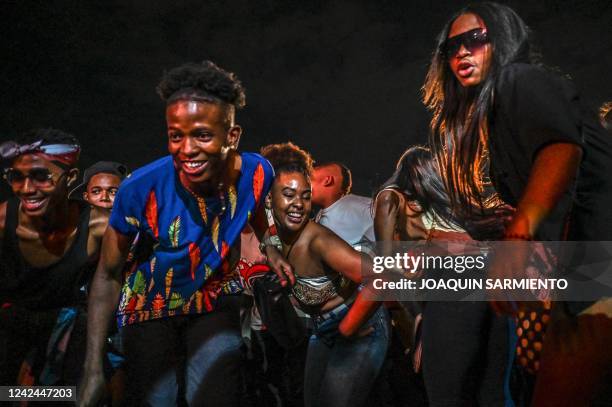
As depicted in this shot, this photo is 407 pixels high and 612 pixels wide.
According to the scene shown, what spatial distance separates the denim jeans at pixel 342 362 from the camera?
2682 mm

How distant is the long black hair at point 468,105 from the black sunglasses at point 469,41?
3 centimetres

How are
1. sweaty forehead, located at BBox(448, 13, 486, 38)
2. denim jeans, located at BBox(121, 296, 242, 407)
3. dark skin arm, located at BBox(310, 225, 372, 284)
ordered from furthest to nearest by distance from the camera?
dark skin arm, located at BBox(310, 225, 372, 284), denim jeans, located at BBox(121, 296, 242, 407), sweaty forehead, located at BBox(448, 13, 486, 38)

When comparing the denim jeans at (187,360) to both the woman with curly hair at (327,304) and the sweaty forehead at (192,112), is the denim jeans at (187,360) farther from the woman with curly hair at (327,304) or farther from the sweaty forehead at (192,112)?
the sweaty forehead at (192,112)

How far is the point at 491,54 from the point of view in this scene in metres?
1.65

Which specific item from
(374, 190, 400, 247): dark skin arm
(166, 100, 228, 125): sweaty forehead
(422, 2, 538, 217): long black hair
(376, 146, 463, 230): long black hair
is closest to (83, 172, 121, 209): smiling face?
(166, 100, 228, 125): sweaty forehead

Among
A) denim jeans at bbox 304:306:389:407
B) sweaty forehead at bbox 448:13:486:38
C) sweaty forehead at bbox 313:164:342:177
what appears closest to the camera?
sweaty forehead at bbox 448:13:486:38

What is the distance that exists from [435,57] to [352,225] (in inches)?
105

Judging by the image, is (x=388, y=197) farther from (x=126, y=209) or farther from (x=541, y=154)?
(x=541, y=154)

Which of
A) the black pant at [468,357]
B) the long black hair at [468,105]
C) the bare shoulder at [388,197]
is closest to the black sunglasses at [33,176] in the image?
the bare shoulder at [388,197]

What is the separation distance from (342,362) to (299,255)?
78 centimetres

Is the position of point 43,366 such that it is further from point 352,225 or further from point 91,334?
point 352,225

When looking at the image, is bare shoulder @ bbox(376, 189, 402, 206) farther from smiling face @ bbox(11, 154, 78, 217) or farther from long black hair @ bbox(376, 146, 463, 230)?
smiling face @ bbox(11, 154, 78, 217)

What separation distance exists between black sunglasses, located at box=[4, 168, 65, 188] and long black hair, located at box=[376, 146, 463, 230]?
7.24 ft

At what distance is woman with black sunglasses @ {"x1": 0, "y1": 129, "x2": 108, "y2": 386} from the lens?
3.06m
